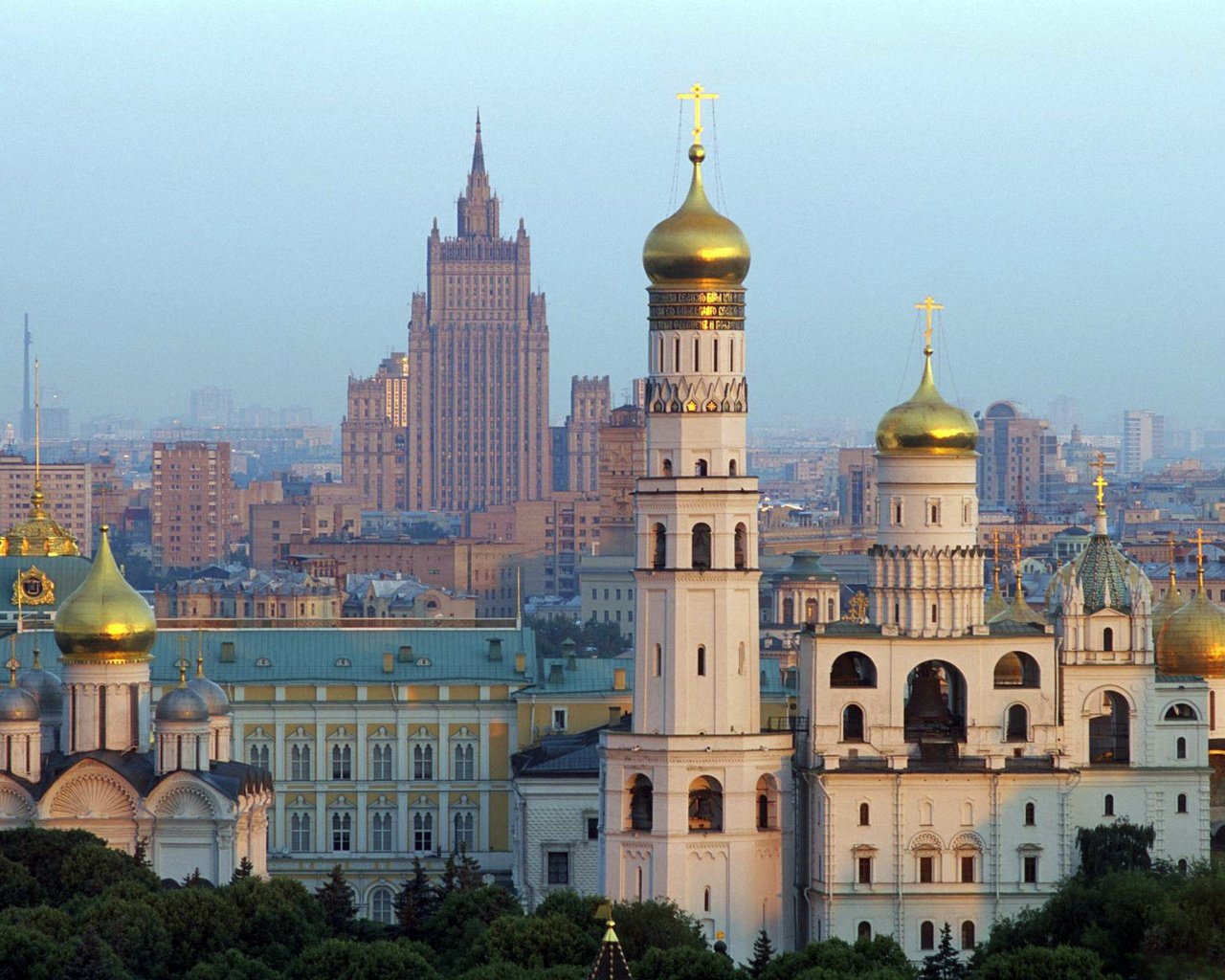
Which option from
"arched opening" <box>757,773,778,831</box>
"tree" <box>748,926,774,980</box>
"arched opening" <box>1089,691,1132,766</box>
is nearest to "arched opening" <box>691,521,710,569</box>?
"arched opening" <box>757,773,778,831</box>

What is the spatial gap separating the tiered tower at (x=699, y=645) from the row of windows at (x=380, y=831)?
15.6 metres

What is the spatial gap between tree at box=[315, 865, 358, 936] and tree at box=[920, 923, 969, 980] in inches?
Result: 348

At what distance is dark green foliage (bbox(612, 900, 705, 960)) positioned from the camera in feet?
207

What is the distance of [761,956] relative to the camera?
6438 centimetres

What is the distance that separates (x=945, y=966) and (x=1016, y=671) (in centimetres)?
757

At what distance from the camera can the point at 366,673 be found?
86.3 m

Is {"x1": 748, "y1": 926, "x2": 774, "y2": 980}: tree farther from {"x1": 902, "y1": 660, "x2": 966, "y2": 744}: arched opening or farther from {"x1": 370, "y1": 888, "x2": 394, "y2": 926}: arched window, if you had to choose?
{"x1": 370, "y1": 888, "x2": 394, "y2": 926}: arched window

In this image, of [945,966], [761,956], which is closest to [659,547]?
[761,956]

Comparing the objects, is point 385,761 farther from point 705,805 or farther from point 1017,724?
point 1017,724

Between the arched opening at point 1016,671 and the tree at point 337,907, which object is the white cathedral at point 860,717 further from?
the tree at point 337,907

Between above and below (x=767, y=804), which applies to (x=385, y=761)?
above

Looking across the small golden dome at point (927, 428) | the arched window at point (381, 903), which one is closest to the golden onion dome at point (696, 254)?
the small golden dome at point (927, 428)

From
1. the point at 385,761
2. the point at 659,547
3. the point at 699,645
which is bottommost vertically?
the point at 385,761

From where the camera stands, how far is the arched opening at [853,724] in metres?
70.8
